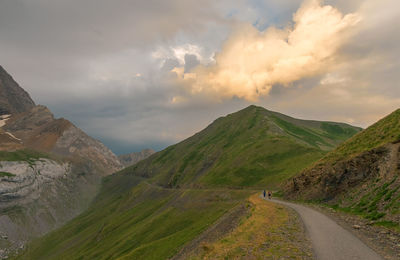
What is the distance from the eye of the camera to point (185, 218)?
254ft

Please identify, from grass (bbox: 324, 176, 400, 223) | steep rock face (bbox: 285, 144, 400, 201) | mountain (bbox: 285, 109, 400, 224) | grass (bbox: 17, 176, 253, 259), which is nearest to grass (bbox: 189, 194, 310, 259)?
grass (bbox: 324, 176, 400, 223)

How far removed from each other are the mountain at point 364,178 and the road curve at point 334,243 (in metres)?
4.54

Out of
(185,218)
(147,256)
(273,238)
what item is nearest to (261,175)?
(185,218)

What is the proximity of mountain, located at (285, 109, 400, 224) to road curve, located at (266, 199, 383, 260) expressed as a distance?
454 cm

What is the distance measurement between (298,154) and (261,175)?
2285 centimetres

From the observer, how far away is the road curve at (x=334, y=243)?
18.5m

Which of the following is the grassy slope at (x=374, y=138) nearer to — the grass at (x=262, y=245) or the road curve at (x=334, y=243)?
the road curve at (x=334, y=243)

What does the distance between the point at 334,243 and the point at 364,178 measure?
23576 mm

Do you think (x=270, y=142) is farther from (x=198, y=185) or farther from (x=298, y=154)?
(x=198, y=185)

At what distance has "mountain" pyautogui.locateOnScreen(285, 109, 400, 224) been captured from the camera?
28469mm

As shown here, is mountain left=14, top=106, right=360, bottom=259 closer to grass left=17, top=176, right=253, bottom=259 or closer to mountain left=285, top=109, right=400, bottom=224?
grass left=17, top=176, right=253, bottom=259

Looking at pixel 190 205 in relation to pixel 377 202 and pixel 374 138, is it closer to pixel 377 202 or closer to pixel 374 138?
pixel 374 138

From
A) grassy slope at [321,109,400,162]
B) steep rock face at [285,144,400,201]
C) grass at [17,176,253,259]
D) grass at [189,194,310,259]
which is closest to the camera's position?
grass at [189,194,310,259]

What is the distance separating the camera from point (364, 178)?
1553 inches
